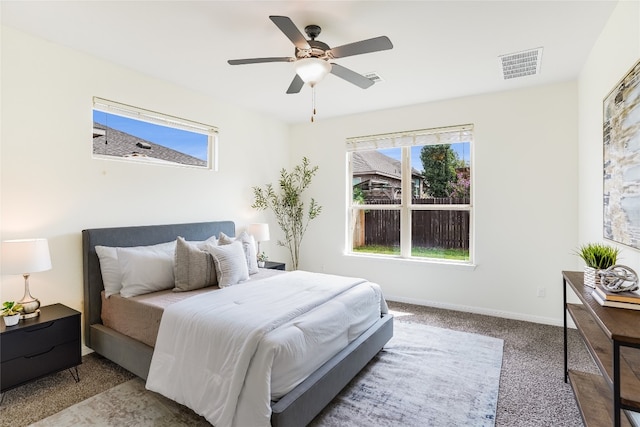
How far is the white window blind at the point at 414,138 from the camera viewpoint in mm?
4152

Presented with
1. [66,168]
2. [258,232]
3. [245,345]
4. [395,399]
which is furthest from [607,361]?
[66,168]

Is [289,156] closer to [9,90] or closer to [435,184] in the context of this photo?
[435,184]

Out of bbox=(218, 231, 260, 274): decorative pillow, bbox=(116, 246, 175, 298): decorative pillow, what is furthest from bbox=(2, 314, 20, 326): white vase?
bbox=(218, 231, 260, 274): decorative pillow

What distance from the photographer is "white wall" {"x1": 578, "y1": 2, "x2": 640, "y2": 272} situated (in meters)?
2.04

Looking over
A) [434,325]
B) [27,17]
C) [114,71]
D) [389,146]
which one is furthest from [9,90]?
[434,325]

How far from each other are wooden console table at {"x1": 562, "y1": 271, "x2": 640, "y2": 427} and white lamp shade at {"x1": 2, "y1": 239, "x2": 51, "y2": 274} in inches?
132

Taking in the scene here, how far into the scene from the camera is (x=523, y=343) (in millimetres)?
3201

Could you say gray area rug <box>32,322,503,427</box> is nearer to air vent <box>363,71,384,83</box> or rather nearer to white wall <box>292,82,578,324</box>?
white wall <box>292,82,578,324</box>

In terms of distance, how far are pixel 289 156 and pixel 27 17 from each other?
3.55 m

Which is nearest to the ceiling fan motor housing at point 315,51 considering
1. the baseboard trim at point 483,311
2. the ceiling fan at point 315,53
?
the ceiling fan at point 315,53

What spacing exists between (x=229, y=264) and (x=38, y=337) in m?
1.44

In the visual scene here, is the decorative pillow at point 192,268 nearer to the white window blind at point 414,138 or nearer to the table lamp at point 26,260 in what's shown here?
the table lamp at point 26,260

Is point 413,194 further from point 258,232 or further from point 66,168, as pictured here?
point 66,168

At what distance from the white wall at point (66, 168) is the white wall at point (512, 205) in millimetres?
2948
